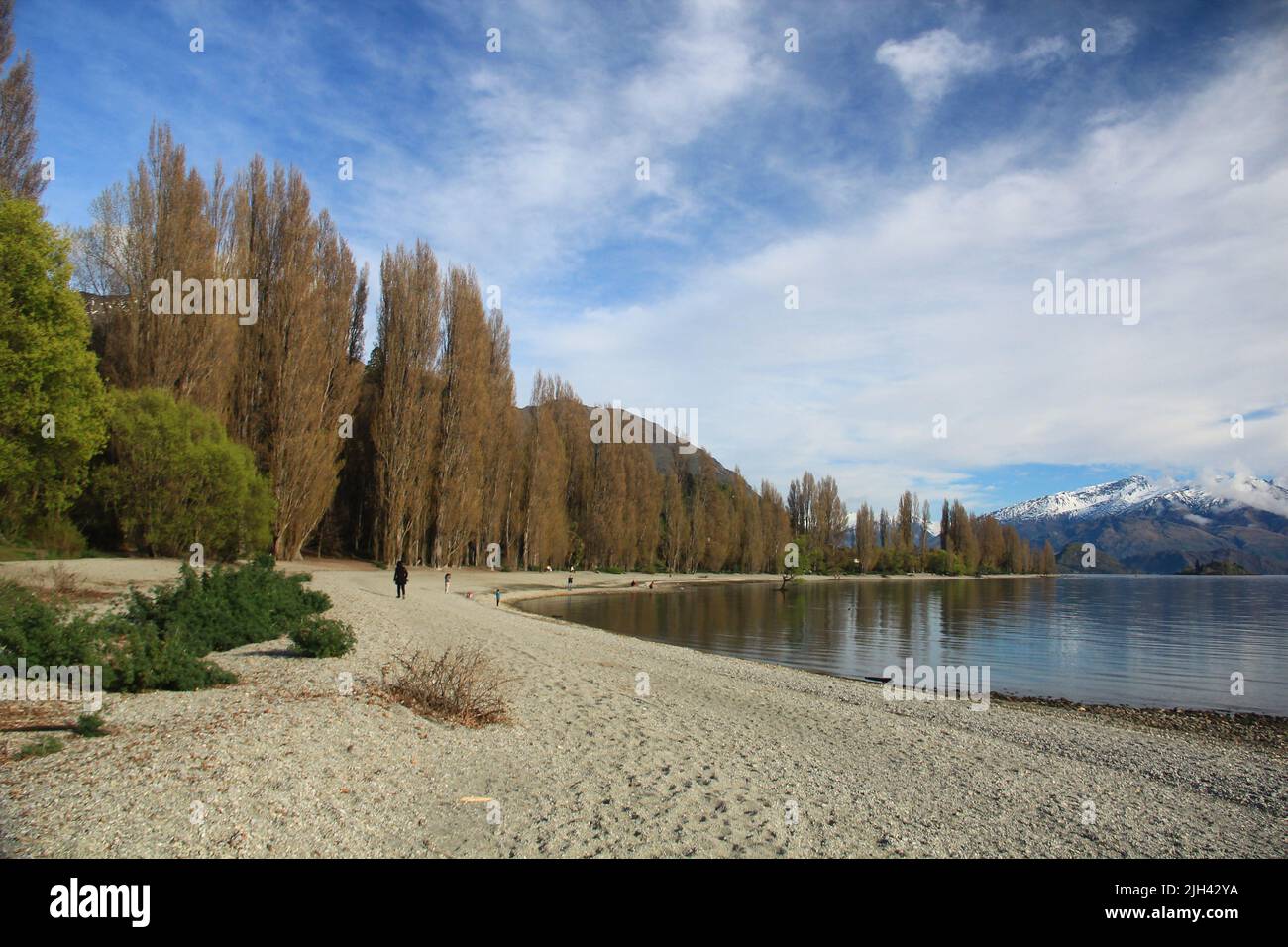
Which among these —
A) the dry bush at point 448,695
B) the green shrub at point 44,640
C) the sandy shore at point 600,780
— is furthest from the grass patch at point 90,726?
the dry bush at point 448,695

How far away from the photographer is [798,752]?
900cm

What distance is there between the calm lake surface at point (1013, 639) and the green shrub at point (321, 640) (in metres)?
14.0

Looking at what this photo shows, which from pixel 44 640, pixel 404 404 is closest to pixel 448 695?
pixel 44 640

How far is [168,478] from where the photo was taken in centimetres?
2455

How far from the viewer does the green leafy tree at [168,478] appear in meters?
24.1

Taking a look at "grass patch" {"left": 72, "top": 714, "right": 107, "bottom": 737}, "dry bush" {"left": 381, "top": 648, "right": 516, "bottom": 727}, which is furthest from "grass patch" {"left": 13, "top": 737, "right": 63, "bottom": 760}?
"dry bush" {"left": 381, "top": 648, "right": 516, "bottom": 727}

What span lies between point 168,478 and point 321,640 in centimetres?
1877

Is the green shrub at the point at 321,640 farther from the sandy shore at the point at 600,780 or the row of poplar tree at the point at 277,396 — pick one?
the row of poplar tree at the point at 277,396

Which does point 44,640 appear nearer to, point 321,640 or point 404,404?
point 321,640

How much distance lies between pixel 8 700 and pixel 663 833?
6.76 meters

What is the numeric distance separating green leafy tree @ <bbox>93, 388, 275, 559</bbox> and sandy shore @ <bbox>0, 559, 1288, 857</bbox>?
16969 mm

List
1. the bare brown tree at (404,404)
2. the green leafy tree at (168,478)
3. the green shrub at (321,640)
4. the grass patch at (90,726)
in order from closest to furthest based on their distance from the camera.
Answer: the grass patch at (90,726), the green shrub at (321,640), the green leafy tree at (168,478), the bare brown tree at (404,404)
